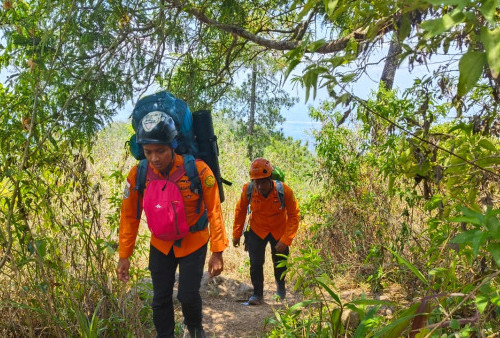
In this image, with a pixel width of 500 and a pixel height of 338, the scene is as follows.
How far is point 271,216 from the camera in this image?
570cm

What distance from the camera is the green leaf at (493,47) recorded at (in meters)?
0.97

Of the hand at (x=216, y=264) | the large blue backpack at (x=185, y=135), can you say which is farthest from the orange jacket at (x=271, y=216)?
the hand at (x=216, y=264)

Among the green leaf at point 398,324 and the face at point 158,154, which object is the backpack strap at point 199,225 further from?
the green leaf at point 398,324

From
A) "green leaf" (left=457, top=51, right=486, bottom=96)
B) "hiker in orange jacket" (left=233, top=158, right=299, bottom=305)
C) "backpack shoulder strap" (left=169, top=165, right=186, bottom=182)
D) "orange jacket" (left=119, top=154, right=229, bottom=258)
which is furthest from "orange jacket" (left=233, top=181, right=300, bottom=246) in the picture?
"green leaf" (left=457, top=51, right=486, bottom=96)

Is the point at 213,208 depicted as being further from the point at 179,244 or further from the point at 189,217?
the point at 179,244

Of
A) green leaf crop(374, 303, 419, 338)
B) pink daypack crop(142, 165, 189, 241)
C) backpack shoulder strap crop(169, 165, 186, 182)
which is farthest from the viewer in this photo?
backpack shoulder strap crop(169, 165, 186, 182)

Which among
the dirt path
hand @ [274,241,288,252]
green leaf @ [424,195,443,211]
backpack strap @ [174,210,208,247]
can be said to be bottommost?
the dirt path

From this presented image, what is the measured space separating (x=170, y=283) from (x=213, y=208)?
0.72m

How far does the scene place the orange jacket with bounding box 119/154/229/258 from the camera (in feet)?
11.3

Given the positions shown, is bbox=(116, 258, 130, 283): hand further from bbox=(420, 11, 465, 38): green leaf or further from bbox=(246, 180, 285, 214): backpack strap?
bbox=(420, 11, 465, 38): green leaf

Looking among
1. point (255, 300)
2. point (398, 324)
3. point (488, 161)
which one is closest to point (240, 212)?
point (255, 300)

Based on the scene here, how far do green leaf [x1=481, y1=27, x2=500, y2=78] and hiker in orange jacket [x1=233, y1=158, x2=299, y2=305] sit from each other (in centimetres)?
431

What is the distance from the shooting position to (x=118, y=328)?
3711 mm

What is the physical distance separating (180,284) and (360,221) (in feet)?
11.4
